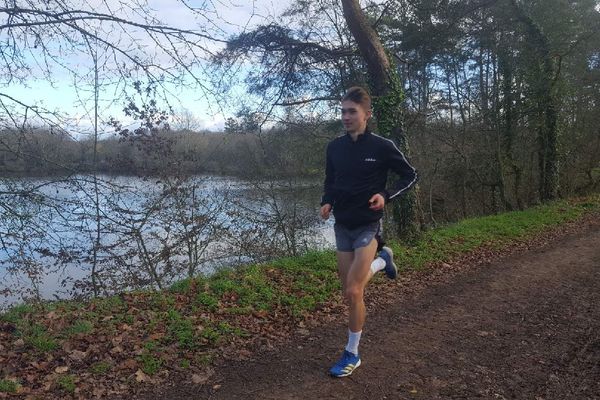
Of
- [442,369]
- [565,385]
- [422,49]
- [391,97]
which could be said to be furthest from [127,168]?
[422,49]

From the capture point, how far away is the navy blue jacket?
4.10 metres

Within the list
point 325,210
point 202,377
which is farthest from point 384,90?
point 202,377

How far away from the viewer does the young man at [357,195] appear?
407cm

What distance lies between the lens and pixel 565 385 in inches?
152

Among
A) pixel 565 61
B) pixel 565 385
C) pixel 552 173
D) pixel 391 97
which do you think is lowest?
pixel 565 385

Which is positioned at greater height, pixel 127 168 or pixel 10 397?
pixel 127 168

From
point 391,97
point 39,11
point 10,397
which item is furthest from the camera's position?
point 391,97

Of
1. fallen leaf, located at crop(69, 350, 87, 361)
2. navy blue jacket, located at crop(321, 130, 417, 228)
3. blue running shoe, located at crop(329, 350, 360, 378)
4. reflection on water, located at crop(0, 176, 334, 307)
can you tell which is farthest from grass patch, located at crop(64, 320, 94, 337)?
navy blue jacket, located at crop(321, 130, 417, 228)

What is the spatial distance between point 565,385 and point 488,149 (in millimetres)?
16849

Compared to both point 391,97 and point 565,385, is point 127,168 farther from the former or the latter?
point 565,385

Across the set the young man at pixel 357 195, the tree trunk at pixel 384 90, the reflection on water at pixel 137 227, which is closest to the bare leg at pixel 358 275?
the young man at pixel 357 195

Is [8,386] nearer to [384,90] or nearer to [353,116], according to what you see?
[353,116]

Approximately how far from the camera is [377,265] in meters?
4.55

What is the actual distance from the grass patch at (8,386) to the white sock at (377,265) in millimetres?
3070
